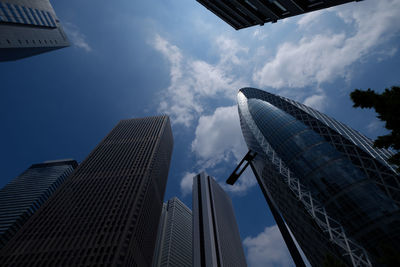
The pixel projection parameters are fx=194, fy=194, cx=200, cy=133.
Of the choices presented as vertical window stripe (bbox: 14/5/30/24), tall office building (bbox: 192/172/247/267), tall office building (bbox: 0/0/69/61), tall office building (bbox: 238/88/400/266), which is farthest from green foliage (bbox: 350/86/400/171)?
tall office building (bbox: 192/172/247/267)

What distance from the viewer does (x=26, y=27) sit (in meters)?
68.1

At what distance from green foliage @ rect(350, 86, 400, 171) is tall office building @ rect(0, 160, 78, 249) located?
186949mm

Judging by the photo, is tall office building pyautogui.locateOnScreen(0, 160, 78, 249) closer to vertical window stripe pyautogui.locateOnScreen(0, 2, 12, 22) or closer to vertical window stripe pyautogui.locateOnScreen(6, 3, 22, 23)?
vertical window stripe pyautogui.locateOnScreen(6, 3, 22, 23)

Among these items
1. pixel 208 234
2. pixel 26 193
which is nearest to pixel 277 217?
pixel 208 234

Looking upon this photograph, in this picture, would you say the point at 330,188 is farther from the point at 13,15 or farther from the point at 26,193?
the point at 26,193

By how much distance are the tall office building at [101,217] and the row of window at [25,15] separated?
236 ft

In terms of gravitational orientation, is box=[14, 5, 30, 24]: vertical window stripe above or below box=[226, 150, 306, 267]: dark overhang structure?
above

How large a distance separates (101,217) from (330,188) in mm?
Result: 82847

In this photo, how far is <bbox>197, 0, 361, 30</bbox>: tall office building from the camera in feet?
83.8

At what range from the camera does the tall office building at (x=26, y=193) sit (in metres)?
136

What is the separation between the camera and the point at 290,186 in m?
45.2

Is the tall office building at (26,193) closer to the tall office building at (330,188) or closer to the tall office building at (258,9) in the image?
the tall office building at (330,188)

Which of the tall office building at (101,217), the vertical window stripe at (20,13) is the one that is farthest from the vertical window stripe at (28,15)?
the tall office building at (101,217)

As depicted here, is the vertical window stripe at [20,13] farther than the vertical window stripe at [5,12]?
Yes
